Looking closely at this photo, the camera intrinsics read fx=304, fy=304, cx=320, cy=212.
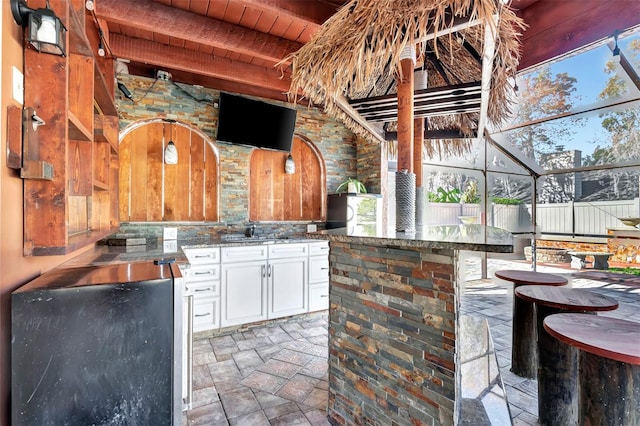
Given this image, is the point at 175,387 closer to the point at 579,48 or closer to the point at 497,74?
the point at 497,74

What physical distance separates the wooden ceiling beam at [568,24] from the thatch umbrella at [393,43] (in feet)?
1.91

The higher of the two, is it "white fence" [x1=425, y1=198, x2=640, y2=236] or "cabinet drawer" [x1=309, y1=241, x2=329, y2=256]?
"white fence" [x1=425, y1=198, x2=640, y2=236]

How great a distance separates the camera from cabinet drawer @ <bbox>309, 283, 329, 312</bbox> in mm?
3852

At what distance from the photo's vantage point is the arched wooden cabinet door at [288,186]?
427 centimetres

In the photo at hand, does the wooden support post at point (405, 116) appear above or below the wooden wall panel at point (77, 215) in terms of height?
above

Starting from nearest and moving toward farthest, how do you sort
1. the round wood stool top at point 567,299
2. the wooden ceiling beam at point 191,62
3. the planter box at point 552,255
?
the round wood stool top at point 567,299, the wooden ceiling beam at point 191,62, the planter box at point 552,255

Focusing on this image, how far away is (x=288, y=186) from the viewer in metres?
4.51

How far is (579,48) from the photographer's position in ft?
8.16

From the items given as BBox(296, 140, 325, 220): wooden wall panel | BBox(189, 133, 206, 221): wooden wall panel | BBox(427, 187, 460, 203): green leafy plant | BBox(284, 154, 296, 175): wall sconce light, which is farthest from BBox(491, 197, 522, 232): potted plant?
BBox(189, 133, 206, 221): wooden wall panel

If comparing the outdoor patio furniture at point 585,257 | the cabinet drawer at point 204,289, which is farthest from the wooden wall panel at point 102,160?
the outdoor patio furniture at point 585,257

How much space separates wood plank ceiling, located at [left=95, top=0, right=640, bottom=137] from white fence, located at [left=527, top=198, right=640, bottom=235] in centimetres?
345

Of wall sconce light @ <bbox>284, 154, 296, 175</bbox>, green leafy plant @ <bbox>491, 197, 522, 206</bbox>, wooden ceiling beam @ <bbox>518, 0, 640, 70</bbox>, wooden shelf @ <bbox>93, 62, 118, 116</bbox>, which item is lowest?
green leafy plant @ <bbox>491, 197, 522, 206</bbox>

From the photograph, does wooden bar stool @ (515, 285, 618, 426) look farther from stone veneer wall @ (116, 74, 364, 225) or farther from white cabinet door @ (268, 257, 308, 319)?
stone veneer wall @ (116, 74, 364, 225)

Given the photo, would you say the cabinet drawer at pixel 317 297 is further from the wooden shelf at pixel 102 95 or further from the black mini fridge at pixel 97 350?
the wooden shelf at pixel 102 95
